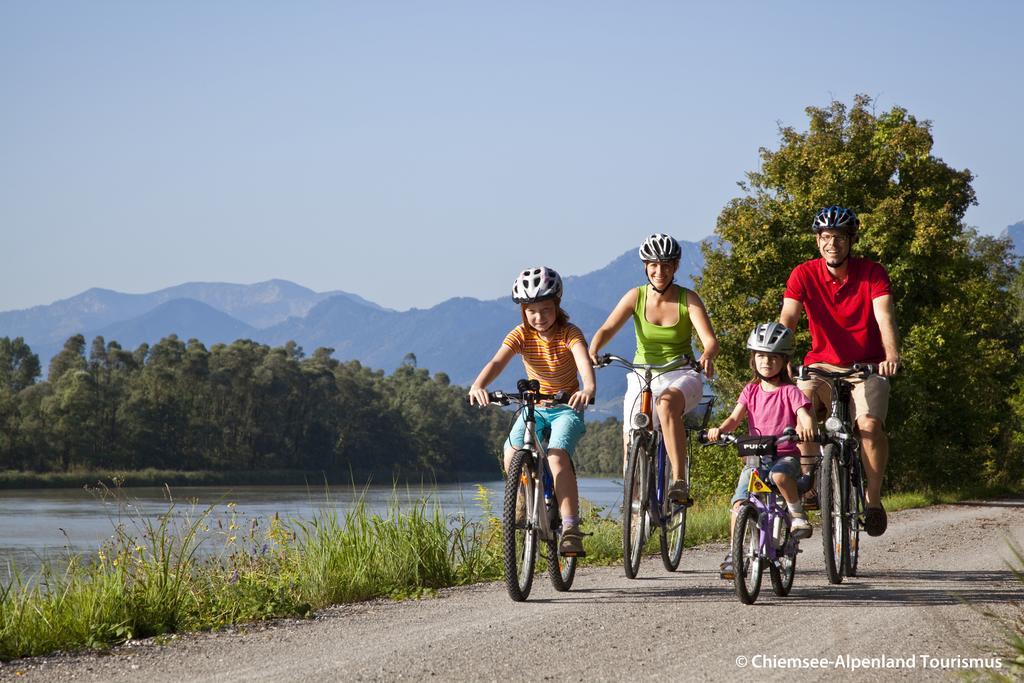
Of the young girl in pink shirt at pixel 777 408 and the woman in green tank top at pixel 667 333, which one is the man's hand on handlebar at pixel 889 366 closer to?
the young girl in pink shirt at pixel 777 408

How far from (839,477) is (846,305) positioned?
1.11 metres

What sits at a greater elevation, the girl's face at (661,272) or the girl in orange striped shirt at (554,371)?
the girl's face at (661,272)

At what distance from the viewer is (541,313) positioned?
24.6 feet

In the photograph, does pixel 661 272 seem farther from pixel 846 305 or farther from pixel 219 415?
pixel 219 415

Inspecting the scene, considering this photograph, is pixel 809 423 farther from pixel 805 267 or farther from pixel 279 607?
pixel 279 607

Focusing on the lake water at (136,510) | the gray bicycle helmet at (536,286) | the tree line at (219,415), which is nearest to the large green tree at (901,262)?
the lake water at (136,510)

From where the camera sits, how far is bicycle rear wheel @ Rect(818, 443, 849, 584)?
24.7 ft

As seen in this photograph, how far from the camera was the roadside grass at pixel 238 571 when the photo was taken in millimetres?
6441

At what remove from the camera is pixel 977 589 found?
301 inches

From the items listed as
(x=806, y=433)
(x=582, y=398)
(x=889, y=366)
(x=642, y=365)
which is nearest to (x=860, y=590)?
(x=806, y=433)

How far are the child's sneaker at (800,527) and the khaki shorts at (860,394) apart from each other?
1.15m

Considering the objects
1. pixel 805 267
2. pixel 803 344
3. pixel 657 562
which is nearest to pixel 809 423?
pixel 805 267

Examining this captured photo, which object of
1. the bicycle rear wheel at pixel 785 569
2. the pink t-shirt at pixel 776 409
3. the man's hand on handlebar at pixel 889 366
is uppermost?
the man's hand on handlebar at pixel 889 366

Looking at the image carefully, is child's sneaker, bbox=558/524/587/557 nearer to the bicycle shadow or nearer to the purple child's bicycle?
the bicycle shadow
